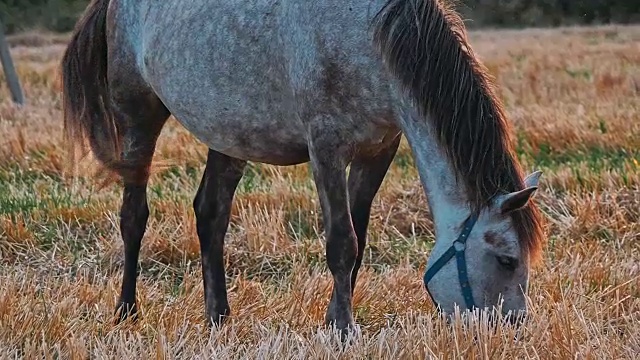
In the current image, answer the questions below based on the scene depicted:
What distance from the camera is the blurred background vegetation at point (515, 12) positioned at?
126 feet

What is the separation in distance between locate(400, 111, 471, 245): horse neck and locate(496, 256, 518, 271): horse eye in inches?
8.0

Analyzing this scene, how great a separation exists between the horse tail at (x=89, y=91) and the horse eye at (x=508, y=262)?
261 cm

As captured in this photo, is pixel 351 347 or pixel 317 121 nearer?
pixel 351 347

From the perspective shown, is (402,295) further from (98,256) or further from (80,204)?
(80,204)

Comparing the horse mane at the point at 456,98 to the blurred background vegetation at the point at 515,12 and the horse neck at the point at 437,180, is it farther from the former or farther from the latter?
the blurred background vegetation at the point at 515,12

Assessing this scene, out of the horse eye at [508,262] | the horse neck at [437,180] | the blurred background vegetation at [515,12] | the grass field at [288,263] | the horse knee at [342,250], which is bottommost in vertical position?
the blurred background vegetation at [515,12]

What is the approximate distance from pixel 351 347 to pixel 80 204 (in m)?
4.10

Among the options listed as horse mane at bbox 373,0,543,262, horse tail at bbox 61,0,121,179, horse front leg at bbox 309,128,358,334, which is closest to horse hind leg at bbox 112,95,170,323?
horse tail at bbox 61,0,121,179

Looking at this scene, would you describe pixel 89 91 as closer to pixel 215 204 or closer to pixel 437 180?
pixel 215 204

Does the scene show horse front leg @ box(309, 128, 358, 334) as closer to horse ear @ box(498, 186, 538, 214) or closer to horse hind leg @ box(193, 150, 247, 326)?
horse ear @ box(498, 186, 538, 214)

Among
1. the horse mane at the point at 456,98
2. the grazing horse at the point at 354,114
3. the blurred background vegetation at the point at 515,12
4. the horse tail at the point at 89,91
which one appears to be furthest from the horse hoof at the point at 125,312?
the blurred background vegetation at the point at 515,12

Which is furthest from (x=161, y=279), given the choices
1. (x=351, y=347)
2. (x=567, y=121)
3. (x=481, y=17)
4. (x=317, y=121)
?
(x=481, y=17)

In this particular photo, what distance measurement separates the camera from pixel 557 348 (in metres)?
3.47

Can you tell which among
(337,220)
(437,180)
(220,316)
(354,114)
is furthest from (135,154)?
(437,180)
